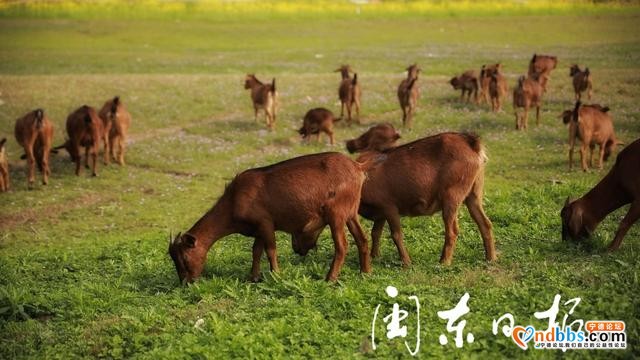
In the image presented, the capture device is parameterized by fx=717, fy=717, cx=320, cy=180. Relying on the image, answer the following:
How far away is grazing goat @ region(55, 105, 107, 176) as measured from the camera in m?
19.1

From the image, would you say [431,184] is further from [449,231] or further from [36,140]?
[36,140]

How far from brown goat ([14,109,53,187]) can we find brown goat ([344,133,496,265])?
1160 cm

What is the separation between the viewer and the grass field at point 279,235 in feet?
26.2

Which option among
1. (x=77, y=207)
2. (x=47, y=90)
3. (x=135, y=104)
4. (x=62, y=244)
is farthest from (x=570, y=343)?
(x=47, y=90)

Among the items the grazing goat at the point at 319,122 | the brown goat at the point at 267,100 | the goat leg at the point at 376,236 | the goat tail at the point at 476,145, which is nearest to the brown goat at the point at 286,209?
the goat leg at the point at 376,236

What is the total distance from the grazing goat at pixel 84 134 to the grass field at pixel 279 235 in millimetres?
729

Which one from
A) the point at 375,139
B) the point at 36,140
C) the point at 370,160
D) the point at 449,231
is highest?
the point at 370,160

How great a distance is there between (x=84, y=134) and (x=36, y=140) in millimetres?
1238

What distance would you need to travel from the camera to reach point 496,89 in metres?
24.5

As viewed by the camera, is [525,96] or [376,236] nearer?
[376,236]

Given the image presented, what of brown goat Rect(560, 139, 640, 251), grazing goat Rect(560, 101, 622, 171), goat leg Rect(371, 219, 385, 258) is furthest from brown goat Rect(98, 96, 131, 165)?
brown goat Rect(560, 139, 640, 251)

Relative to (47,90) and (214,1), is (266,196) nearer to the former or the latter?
(47,90)

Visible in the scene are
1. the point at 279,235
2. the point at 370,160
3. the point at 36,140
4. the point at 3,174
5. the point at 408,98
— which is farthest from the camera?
the point at 408,98

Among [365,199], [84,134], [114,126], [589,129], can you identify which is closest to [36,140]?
[84,134]
